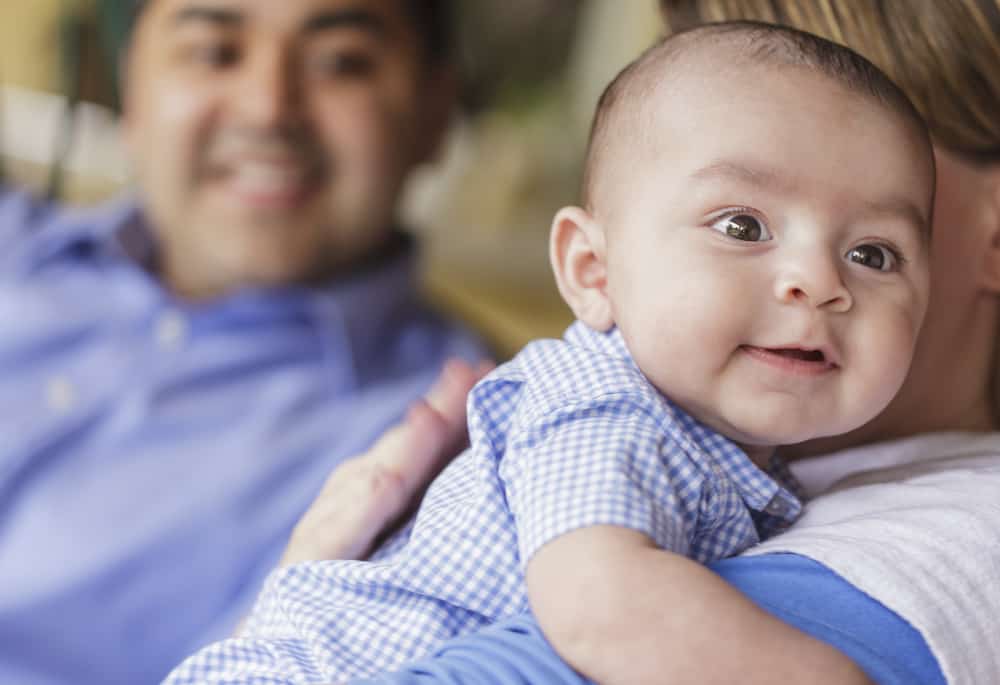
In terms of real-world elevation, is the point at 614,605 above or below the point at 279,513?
above

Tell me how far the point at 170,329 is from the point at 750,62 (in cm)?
132

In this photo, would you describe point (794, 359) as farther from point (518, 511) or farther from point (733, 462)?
point (518, 511)

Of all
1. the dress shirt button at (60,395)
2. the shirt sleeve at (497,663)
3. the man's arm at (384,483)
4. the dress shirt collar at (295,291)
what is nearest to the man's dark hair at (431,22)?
the dress shirt collar at (295,291)

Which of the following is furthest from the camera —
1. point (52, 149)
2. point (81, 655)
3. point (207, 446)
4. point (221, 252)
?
point (52, 149)

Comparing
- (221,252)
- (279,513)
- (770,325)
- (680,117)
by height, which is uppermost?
(680,117)

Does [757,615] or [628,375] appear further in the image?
[628,375]

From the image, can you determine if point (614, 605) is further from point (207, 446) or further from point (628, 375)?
point (207, 446)

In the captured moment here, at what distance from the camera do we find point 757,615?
608mm

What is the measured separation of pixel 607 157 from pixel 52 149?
2.28 metres

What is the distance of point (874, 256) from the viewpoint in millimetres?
736

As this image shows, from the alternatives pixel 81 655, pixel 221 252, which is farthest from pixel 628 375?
pixel 221 252

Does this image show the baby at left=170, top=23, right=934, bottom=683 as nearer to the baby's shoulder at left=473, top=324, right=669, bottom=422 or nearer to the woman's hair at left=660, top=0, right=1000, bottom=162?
the baby's shoulder at left=473, top=324, right=669, bottom=422

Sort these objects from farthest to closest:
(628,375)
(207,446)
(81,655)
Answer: (207,446), (81,655), (628,375)

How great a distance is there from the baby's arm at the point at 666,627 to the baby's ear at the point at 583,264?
0.69ft
